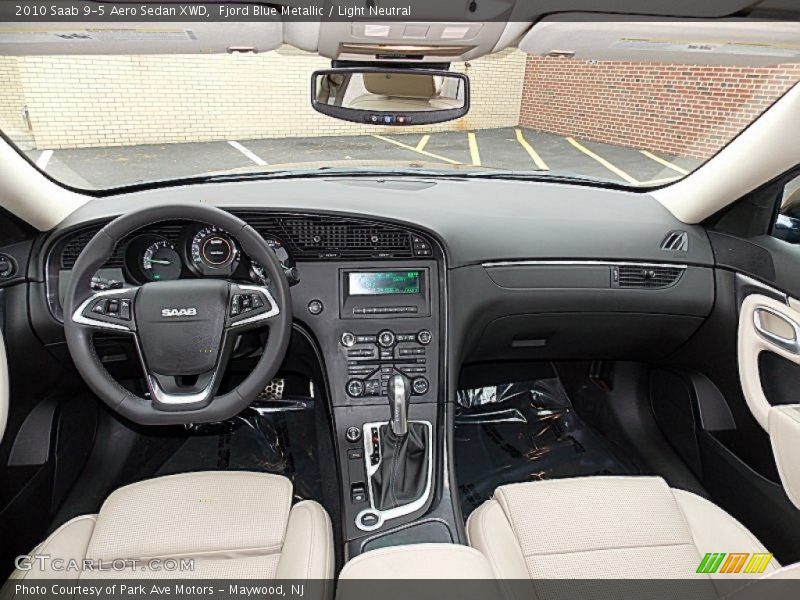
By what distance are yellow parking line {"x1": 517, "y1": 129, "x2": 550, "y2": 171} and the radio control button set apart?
113cm

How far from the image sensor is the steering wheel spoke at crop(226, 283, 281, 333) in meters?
1.56

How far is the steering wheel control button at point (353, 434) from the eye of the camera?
1.99m

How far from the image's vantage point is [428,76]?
5.39 feet

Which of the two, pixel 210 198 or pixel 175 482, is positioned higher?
pixel 210 198

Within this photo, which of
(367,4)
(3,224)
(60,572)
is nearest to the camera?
(367,4)

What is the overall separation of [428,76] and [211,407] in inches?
42.4

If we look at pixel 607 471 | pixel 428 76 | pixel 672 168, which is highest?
pixel 428 76

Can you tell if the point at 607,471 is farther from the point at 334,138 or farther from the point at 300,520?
the point at 334,138

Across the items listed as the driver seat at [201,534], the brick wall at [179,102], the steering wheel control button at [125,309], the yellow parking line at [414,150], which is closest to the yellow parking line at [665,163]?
the brick wall at [179,102]

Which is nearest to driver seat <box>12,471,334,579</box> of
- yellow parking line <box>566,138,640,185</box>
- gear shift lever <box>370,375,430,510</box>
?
gear shift lever <box>370,375,430,510</box>

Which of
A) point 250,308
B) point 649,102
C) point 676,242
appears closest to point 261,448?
point 250,308

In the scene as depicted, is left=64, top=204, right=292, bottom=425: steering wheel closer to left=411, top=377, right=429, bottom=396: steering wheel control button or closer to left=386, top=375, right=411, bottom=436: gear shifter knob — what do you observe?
left=386, top=375, right=411, bottom=436: gear shifter knob

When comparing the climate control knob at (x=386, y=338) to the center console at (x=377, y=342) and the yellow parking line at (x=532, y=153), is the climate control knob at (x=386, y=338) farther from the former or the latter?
the yellow parking line at (x=532, y=153)

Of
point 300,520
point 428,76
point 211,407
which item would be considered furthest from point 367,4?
point 300,520
